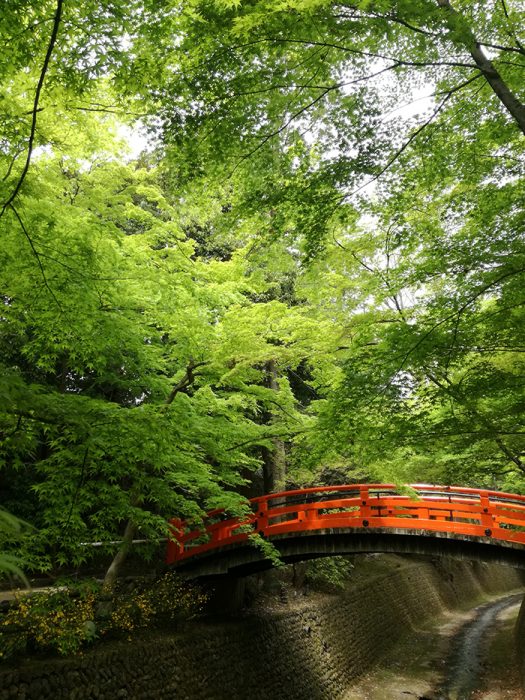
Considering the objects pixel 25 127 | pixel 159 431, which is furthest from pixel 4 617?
pixel 25 127

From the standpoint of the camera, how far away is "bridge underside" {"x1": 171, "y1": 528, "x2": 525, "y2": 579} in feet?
29.3

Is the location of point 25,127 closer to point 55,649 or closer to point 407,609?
point 55,649

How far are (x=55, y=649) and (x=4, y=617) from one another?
885 millimetres

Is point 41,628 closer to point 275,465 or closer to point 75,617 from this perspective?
point 75,617

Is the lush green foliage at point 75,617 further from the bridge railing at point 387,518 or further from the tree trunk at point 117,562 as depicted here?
the bridge railing at point 387,518

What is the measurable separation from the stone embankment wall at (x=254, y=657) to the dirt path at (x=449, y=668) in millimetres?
528

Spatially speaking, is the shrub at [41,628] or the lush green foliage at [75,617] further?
the lush green foliage at [75,617]

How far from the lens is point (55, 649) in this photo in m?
6.57

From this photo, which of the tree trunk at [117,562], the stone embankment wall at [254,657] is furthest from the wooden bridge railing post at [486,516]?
the tree trunk at [117,562]

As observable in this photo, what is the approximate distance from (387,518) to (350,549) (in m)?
1.20

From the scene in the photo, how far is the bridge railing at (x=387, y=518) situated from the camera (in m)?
8.89

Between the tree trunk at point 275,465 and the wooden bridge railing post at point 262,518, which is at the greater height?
the tree trunk at point 275,465

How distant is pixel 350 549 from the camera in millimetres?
10141

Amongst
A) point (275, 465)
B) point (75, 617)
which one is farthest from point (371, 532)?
point (75, 617)
